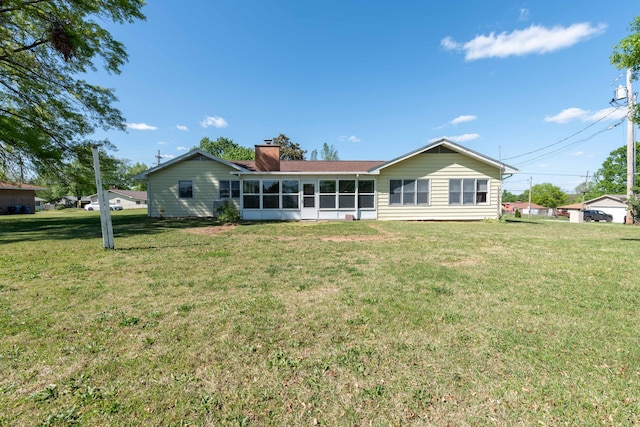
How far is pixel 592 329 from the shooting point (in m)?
3.04

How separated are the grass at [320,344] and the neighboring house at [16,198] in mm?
35158

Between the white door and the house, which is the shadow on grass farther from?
the white door

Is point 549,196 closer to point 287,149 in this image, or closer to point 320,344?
point 287,149

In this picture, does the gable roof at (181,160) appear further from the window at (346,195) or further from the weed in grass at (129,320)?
the weed in grass at (129,320)

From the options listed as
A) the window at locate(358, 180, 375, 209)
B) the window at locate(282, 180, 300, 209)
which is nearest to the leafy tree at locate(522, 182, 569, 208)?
the window at locate(358, 180, 375, 209)

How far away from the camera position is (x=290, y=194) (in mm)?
16062

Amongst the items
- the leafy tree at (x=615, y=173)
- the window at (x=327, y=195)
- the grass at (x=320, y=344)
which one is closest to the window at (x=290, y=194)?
the window at (x=327, y=195)

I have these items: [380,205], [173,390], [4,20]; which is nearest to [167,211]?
[4,20]

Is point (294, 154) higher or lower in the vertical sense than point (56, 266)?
higher

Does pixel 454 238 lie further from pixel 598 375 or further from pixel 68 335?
pixel 68 335

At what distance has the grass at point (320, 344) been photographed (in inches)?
76.2

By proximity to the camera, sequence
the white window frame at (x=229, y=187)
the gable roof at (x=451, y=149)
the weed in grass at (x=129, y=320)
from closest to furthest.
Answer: the weed in grass at (x=129, y=320) < the gable roof at (x=451, y=149) < the white window frame at (x=229, y=187)

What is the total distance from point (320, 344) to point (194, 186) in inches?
656

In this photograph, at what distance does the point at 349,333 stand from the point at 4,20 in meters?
21.6
